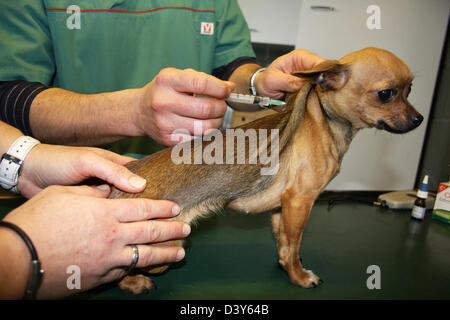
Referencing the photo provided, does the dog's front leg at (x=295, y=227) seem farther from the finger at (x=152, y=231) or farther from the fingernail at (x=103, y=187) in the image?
the fingernail at (x=103, y=187)

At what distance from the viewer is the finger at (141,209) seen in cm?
74

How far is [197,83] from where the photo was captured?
77 centimetres

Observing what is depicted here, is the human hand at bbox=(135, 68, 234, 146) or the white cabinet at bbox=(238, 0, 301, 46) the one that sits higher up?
the white cabinet at bbox=(238, 0, 301, 46)

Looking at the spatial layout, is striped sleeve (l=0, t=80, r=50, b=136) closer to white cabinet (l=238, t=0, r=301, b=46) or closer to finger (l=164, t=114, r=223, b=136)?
finger (l=164, t=114, r=223, b=136)

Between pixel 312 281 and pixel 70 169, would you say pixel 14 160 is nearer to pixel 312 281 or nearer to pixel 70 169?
pixel 70 169

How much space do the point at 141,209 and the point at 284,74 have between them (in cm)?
83

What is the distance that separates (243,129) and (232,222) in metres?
0.63

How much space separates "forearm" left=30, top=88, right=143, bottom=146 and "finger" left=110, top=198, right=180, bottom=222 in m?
0.31

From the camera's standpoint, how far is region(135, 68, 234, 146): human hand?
78 cm

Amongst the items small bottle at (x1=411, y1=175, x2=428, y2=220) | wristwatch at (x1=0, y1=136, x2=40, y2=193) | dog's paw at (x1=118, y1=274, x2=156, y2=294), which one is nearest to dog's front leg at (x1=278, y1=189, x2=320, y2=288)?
dog's paw at (x1=118, y1=274, x2=156, y2=294)

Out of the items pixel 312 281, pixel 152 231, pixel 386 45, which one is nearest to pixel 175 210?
pixel 152 231

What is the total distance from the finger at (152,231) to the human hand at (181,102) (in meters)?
0.29

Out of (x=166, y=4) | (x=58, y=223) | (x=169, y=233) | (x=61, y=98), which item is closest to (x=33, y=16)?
(x=61, y=98)
